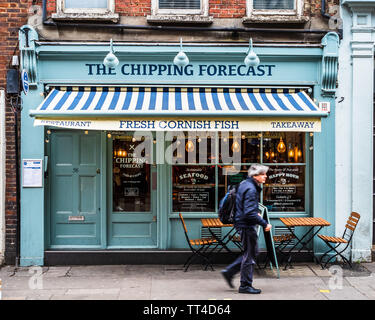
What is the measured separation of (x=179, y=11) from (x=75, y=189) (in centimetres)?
394

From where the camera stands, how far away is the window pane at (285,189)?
8.12 metres

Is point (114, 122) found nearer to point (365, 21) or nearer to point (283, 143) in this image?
point (283, 143)

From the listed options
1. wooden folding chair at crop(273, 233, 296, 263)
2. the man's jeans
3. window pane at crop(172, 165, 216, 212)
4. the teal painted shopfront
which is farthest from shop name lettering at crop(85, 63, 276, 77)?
the man's jeans

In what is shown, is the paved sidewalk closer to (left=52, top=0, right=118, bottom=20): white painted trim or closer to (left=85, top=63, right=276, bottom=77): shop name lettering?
(left=85, top=63, right=276, bottom=77): shop name lettering

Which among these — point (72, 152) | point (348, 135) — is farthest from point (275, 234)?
point (72, 152)

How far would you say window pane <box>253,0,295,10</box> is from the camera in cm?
805

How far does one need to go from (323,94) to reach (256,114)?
6.07 ft

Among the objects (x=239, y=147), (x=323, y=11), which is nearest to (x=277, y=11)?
(x=323, y=11)

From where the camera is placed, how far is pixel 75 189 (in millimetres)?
7961

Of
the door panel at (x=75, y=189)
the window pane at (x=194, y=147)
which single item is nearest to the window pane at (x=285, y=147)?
the window pane at (x=194, y=147)

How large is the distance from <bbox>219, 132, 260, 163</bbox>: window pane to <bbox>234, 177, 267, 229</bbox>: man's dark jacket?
2.11m

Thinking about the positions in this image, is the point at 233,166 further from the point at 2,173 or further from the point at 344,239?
the point at 2,173

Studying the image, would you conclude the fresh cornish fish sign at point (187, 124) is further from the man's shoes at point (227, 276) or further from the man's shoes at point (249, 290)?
the man's shoes at point (249, 290)

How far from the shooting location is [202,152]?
26.5ft
